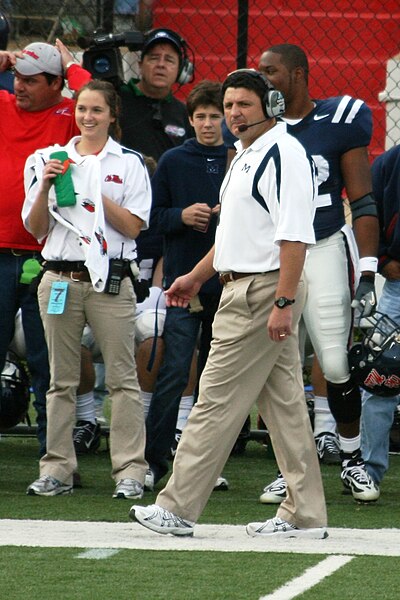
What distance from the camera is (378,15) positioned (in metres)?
14.5

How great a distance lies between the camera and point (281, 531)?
549 centimetres

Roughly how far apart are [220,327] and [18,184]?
1808 millimetres

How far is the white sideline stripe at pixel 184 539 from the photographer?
17.0 feet

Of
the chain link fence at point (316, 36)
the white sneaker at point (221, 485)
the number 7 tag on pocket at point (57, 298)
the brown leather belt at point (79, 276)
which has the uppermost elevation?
the chain link fence at point (316, 36)

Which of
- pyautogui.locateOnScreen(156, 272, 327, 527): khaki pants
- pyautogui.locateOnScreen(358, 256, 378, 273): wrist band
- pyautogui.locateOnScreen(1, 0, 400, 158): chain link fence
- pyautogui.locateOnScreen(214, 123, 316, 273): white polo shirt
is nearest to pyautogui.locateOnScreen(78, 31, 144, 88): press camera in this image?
pyautogui.locateOnScreen(358, 256, 378, 273): wrist band

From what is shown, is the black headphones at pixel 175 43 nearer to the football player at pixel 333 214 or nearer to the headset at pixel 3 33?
the headset at pixel 3 33

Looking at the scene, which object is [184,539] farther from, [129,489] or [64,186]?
[64,186]

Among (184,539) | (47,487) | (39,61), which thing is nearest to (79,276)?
(47,487)

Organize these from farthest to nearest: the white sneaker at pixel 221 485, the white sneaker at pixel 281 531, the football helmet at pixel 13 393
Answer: the football helmet at pixel 13 393
the white sneaker at pixel 221 485
the white sneaker at pixel 281 531

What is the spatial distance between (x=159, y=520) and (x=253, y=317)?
873 mm

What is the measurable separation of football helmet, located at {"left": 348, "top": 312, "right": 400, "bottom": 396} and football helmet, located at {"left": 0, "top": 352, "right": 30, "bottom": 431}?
8.10 feet

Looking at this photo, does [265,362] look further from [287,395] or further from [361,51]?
[361,51]

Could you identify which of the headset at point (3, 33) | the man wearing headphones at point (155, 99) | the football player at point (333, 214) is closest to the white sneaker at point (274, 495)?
the football player at point (333, 214)

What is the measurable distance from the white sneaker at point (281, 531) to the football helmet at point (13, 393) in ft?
9.47
